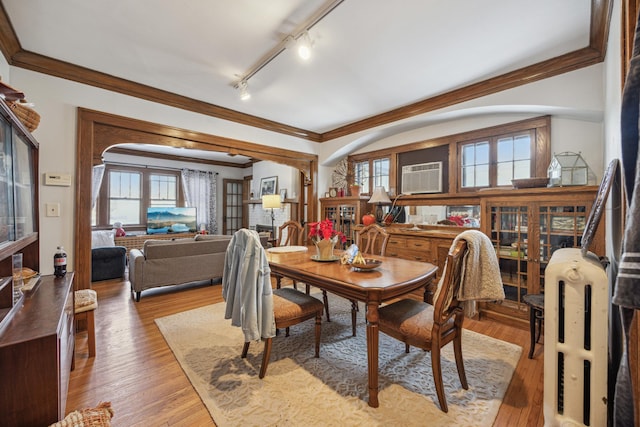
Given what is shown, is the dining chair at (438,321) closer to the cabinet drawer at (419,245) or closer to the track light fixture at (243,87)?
the cabinet drawer at (419,245)

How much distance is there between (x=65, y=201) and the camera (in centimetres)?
273

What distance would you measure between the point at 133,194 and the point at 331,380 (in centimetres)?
700

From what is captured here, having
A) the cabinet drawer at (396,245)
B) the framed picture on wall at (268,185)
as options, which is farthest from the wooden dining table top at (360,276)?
the framed picture on wall at (268,185)

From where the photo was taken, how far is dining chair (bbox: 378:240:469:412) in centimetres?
160

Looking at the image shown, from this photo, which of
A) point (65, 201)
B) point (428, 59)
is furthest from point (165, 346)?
point (428, 59)

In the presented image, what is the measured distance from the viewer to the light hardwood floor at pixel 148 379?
157 cm

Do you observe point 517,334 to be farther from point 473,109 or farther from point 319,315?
point 473,109

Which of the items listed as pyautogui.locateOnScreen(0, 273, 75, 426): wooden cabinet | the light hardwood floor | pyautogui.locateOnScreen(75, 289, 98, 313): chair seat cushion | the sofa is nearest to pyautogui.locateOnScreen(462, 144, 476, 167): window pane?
the light hardwood floor

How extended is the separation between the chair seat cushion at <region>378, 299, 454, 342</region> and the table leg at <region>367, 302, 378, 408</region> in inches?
7.1

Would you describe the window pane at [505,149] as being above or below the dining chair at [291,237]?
above

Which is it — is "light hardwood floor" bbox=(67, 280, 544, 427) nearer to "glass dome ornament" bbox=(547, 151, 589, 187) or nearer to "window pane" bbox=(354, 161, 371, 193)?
"glass dome ornament" bbox=(547, 151, 589, 187)

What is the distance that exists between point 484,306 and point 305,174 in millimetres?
3423

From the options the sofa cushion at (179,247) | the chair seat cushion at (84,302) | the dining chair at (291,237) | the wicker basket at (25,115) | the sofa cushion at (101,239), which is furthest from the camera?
the sofa cushion at (101,239)

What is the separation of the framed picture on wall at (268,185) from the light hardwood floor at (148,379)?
4186 millimetres
